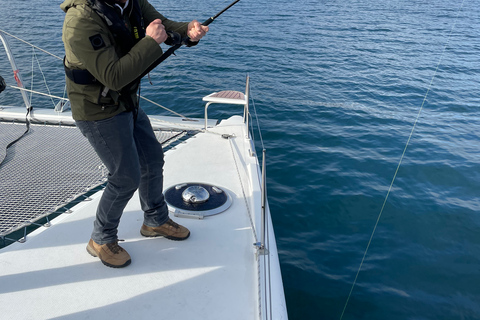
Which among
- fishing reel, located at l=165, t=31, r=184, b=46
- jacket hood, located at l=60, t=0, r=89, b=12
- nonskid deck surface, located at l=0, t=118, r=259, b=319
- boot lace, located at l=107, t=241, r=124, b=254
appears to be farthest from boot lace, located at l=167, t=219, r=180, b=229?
jacket hood, located at l=60, t=0, r=89, b=12

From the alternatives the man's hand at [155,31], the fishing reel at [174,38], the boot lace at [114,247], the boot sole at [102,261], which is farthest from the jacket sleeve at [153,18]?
the boot sole at [102,261]

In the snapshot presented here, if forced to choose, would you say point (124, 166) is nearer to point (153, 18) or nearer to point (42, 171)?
point (153, 18)

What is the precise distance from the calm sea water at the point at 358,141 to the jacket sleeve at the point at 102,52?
2716 mm

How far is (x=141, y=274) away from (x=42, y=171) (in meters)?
2.20

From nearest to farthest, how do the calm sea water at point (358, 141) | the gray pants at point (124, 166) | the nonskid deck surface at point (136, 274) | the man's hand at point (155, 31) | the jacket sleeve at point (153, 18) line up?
the man's hand at point (155, 31)
the gray pants at point (124, 166)
the nonskid deck surface at point (136, 274)
the jacket sleeve at point (153, 18)
the calm sea water at point (358, 141)

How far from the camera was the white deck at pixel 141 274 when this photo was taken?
2.27 metres

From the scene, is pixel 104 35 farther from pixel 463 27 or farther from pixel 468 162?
pixel 463 27

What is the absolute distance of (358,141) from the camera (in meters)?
7.04

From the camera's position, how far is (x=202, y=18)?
17.0 meters

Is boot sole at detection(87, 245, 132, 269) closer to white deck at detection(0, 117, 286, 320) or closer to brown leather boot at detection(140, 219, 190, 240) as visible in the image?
white deck at detection(0, 117, 286, 320)

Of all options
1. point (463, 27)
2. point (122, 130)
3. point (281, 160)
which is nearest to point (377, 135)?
point (281, 160)

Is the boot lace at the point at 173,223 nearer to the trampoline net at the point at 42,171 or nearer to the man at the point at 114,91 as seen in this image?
the man at the point at 114,91

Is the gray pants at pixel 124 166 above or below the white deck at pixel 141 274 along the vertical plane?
above

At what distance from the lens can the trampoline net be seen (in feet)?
10.9
